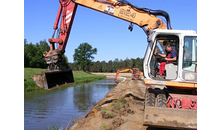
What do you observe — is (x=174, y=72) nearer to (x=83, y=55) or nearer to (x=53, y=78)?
(x=53, y=78)

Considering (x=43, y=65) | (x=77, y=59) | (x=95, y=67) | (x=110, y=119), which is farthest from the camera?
(x=95, y=67)

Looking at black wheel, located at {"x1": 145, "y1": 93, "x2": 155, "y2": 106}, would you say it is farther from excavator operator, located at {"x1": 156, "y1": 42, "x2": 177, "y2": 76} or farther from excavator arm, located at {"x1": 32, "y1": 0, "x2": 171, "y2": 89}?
excavator arm, located at {"x1": 32, "y1": 0, "x2": 171, "y2": 89}

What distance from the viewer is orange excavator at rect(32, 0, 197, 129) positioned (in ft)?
15.4

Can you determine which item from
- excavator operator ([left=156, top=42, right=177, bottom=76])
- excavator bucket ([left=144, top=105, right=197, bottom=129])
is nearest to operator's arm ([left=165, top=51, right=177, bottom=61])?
excavator operator ([left=156, top=42, right=177, bottom=76])

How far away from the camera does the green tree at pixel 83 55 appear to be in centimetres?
7888

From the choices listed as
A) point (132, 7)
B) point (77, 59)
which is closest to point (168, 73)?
point (132, 7)

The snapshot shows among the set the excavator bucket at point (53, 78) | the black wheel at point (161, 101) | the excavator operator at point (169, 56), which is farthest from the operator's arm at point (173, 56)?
the excavator bucket at point (53, 78)

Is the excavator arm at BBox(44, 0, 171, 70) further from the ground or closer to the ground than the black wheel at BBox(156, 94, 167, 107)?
further from the ground

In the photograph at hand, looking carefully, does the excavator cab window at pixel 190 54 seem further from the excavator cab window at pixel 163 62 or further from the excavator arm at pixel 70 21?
the excavator arm at pixel 70 21

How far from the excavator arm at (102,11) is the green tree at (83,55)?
69.8m

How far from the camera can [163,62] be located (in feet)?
20.2

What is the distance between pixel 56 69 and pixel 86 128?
2.96 metres

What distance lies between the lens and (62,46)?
877 centimetres
